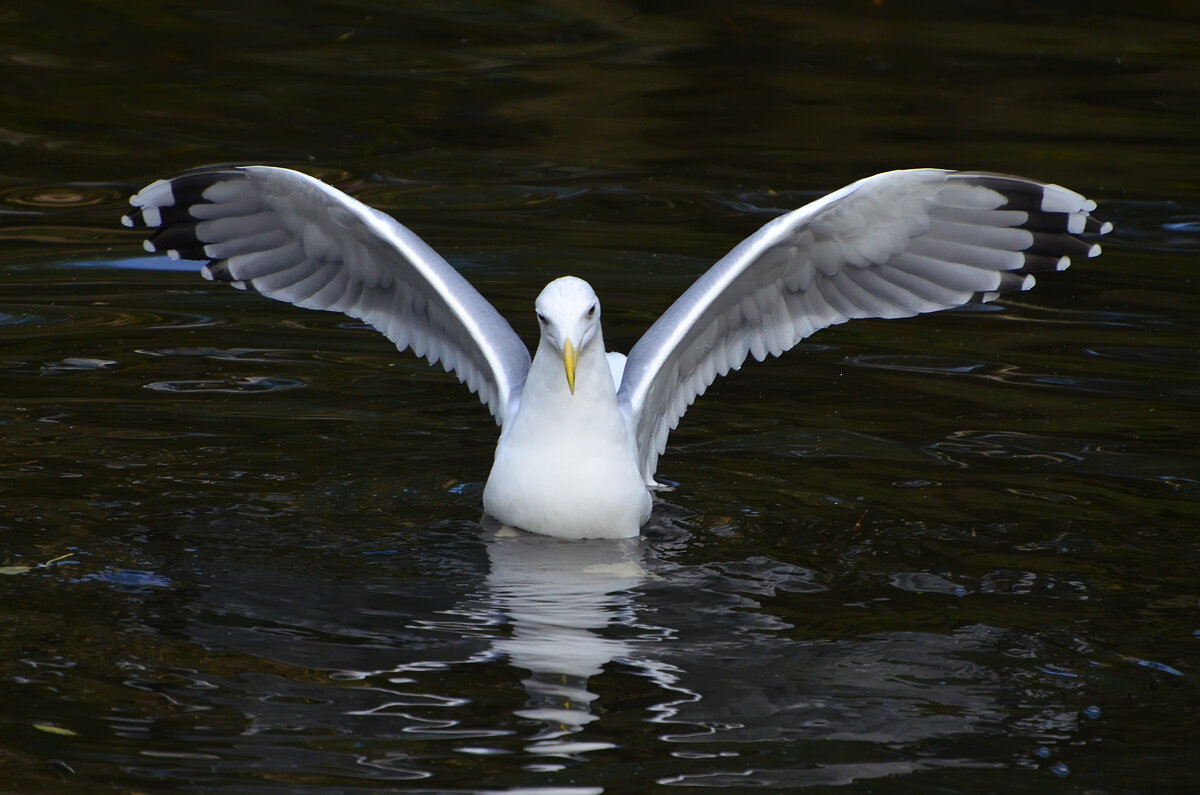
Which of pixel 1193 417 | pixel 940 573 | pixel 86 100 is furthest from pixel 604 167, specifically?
pixel 940 573

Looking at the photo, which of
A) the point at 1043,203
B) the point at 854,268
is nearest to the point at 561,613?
the point at 854,268

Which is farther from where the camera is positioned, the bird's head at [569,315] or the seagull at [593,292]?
the seagull at [593,292]

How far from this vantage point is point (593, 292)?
20.7 feet

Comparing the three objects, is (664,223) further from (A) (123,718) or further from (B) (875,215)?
(A) (123,718)

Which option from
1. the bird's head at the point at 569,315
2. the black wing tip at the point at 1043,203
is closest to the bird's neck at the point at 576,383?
the bird's head at the point at 569,315

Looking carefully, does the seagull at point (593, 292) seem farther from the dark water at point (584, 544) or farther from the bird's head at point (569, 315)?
the dark water at point (584, 544)

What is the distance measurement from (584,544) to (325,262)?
1849 millimetres

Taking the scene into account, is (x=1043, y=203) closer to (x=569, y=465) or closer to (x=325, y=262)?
(x=569, y=465)

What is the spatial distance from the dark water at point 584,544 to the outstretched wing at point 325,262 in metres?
0.46

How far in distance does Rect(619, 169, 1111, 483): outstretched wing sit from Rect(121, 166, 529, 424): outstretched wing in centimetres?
62

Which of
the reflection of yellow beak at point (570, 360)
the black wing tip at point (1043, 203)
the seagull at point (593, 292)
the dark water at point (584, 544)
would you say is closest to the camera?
the dark water at point (584, 544)

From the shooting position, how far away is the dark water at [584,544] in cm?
476

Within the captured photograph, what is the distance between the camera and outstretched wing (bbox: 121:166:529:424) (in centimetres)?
695

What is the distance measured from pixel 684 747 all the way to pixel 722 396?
3.73m
